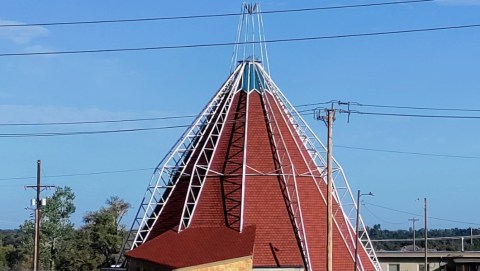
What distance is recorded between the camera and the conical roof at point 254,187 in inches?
1817

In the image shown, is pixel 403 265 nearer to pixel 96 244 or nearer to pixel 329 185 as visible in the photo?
pixel 96 244

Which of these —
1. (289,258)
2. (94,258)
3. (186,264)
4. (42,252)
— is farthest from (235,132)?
(42,252)

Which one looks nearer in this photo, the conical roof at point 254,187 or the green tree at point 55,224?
the conical roof at point 254,187

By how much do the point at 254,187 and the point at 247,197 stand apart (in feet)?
2.89

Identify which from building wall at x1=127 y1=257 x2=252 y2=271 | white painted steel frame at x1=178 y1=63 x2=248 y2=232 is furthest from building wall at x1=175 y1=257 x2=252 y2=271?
white painted steel frame at x1=178 y1=63 x2=248 y2=232

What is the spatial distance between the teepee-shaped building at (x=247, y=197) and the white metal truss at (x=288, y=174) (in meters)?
0.06

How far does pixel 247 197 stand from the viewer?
4791 cm

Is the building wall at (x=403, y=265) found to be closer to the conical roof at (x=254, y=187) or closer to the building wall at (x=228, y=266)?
the conical roof at (x=254, y=187)

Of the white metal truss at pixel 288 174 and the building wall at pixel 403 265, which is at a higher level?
the white metal truss at pixel 288 174

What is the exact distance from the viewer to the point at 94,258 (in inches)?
3270

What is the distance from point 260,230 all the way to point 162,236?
5557 mm

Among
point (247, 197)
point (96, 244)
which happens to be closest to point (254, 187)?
point (247, 197)

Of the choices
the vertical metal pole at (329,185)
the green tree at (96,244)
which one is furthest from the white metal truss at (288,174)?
the green tree at (96,244)

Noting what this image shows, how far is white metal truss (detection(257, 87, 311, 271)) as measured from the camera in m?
45.9
